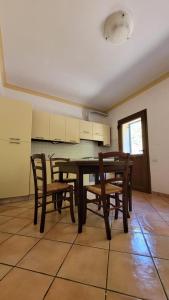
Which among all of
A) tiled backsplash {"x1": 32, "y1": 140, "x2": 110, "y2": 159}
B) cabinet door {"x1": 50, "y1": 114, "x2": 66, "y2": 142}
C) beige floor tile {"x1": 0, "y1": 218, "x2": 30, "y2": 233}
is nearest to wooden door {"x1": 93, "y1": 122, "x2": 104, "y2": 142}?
tiled backsplash {"x1": 32, "y1": 140, "x2": 110, "y2": 159}

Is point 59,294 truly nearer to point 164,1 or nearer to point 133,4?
point 133,4

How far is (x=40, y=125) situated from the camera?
3488 mm

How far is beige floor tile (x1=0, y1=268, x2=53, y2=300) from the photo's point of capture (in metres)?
0.78

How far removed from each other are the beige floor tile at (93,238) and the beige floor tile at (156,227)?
1.59ft

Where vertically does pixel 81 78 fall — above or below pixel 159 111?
above

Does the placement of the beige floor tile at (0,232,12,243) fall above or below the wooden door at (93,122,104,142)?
below

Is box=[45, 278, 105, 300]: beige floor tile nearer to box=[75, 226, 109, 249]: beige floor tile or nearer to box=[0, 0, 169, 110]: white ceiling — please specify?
box=[75, 226, 109, 249]: beige floor tile

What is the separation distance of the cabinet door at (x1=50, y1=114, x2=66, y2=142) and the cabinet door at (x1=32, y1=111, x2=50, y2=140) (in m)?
0.11

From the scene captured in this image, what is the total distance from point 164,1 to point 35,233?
308 cm

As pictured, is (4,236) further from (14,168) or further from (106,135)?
(106,135)

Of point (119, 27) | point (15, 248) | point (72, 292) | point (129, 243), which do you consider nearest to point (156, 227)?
point (129, 243)

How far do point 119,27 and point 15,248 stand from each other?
2.84m

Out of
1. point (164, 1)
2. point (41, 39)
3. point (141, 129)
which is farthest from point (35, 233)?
point (141, 129)

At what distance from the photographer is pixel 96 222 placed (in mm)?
1787
